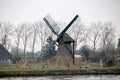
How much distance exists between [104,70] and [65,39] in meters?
11.9

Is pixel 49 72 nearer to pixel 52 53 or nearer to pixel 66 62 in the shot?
pixel 66 62

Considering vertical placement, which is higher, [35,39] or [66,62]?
[35,39]

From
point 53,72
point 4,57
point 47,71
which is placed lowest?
point 53,72

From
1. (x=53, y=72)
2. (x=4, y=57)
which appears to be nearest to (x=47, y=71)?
(x=53, y=72)

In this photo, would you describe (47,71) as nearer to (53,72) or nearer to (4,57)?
(53,72)

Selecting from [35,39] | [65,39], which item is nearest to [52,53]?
[65,39]

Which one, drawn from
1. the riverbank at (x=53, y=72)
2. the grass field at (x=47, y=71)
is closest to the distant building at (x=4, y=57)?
the grass field at (x=47, y=71)

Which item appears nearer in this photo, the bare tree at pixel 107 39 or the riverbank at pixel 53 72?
the riverbank at pixel 53 72

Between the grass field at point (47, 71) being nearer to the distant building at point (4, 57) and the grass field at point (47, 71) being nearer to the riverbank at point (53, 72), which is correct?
the riverbank at point (53, 72)

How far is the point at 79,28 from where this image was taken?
7631 cm

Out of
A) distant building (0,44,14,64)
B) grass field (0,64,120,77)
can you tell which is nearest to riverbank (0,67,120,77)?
grass field (0,64,120,77)

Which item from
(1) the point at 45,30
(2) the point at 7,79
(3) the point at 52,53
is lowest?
(2) the point at 7,79

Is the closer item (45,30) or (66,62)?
(66,62)

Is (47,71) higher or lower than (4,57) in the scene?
lower
